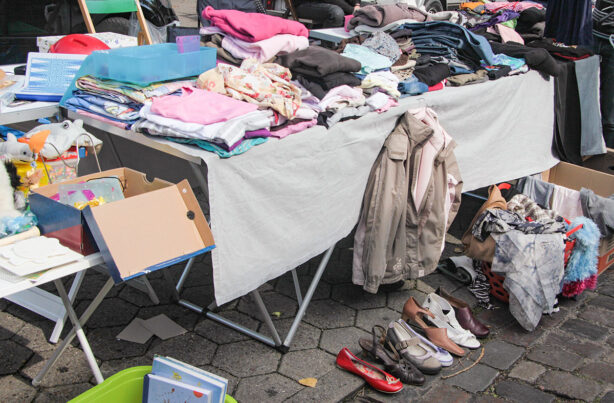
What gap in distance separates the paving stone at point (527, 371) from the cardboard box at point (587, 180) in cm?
112

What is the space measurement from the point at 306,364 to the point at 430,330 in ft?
2.17

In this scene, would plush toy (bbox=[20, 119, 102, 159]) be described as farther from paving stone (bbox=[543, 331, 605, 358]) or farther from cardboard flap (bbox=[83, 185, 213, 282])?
paving stone (bbox=[543, 331, 605, 358])

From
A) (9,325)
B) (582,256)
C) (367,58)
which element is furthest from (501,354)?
(9,325)

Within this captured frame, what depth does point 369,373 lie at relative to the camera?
102 inches

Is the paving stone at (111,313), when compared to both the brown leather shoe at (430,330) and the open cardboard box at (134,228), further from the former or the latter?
the brown leather shoe at (430,330)

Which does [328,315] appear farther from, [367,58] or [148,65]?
[148,65]

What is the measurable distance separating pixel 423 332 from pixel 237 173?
137 centimetres

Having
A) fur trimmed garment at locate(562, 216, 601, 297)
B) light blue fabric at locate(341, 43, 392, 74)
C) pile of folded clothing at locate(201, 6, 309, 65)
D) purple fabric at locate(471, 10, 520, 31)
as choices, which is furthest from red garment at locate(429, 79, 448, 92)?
purple fabric at locate(471, 10, 520, 31)

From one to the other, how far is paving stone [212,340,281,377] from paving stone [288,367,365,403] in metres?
0.22

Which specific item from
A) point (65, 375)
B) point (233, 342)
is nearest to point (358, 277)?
point (233, 342)

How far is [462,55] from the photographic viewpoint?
3777 mm

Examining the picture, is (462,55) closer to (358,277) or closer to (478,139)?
(478,139)

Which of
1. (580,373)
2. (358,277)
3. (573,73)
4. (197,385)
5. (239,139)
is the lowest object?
(580,373)

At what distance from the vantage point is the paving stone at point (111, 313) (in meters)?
2.91
